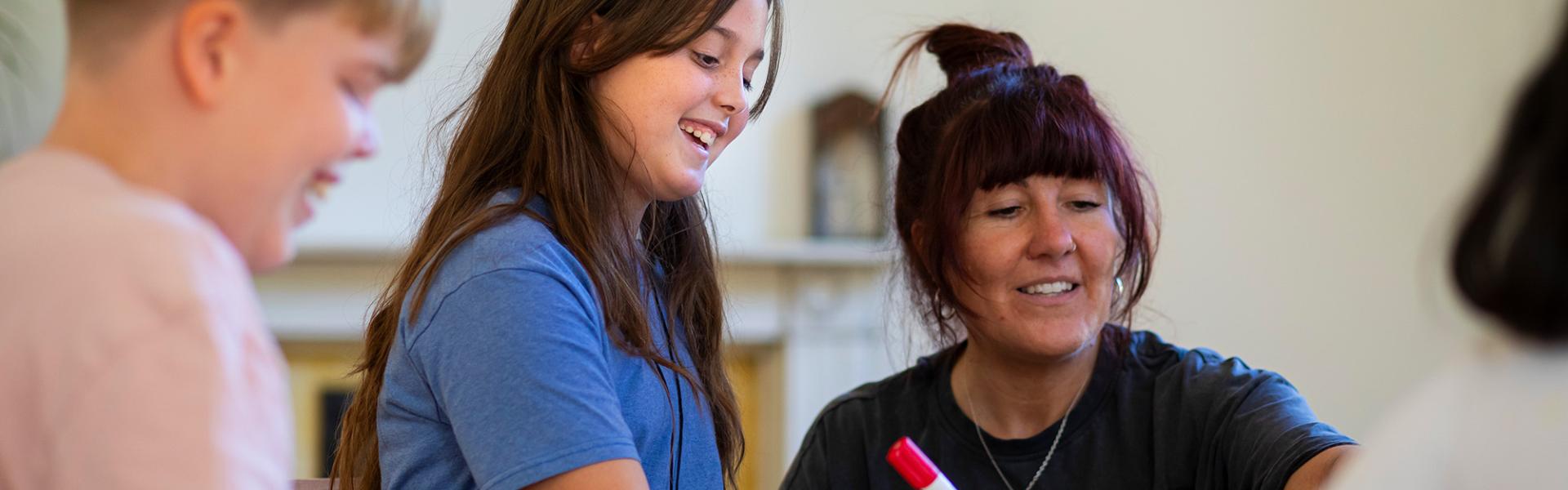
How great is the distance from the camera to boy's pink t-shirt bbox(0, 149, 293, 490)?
513 millimetres

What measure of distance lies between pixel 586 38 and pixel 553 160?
0.35 feet

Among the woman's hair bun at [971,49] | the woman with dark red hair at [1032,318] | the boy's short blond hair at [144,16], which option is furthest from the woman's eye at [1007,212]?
the boy's short blond hair at [144,16]

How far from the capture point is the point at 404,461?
946 mm

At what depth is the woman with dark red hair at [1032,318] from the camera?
49.6 inches

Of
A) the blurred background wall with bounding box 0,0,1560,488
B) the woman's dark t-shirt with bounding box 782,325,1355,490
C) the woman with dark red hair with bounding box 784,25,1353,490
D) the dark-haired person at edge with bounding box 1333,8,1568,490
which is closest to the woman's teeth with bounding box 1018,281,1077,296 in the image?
the woman with dark red hair with bounding box 784,25,1353,490

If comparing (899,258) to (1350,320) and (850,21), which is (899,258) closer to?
(850,21)

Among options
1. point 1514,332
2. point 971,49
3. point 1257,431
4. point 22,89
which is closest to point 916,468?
point 1257,431

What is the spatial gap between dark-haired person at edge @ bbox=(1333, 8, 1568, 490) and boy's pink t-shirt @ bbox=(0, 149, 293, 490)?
446 mm

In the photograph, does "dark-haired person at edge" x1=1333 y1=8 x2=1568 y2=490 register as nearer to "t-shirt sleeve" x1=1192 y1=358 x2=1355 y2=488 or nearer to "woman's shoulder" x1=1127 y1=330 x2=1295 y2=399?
"t-shirt sleeve" x1=1192 y1=358 x2=1355 y2=488

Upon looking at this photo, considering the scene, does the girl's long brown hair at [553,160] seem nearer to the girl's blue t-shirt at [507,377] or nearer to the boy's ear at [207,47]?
the girl's blue t-shirt at [507,377]

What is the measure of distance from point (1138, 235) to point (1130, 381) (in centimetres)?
14

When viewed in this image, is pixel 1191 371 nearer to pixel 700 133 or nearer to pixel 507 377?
pixel 700 133

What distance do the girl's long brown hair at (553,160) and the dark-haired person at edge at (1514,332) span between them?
0.59m

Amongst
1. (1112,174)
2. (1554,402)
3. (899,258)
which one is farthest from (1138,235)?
(1554,402)
